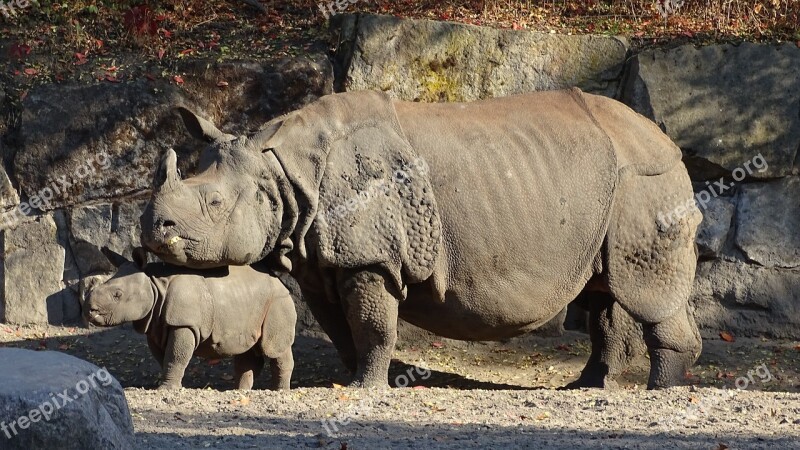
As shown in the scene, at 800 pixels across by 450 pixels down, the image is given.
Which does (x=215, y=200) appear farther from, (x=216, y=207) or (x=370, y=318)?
(x=370, y=318)

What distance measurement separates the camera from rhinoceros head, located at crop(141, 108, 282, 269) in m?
8.02

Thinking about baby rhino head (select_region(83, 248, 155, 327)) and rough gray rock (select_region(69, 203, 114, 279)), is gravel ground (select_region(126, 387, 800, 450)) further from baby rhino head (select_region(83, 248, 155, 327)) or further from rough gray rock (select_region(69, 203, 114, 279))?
rough gray rock (select_region(69, 203, 114, 279))

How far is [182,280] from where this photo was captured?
8.22 m

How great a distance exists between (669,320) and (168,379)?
3.51m

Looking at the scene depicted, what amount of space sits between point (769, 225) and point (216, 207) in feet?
16.6

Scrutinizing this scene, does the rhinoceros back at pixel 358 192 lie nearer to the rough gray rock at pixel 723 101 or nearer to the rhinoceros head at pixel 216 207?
the rhinoceros head at pixel 216 207

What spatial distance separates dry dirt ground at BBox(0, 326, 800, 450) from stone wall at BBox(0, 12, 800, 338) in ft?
1.52

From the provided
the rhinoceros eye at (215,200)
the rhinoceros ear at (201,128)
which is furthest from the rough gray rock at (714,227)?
the rhinoceros eye at (215,200)

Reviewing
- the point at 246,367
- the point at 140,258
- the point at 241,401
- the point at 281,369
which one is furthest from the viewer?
the point at 246,367

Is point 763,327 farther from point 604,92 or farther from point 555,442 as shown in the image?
point 555,442

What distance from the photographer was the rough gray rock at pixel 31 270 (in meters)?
10.9

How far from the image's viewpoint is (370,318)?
8.55 m

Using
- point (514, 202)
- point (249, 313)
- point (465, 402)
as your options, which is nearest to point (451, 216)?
point (514, 202)

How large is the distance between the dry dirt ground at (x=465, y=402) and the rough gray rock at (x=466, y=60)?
211cm
